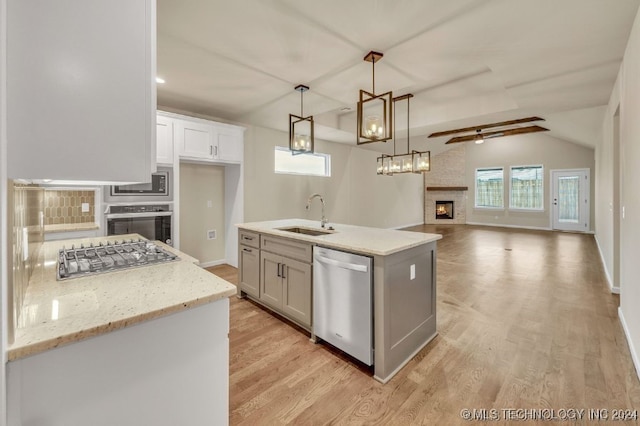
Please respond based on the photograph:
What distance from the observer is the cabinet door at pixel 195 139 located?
388 cm

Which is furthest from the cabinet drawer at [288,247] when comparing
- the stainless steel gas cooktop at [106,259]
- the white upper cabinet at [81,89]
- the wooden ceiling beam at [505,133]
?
the wooden ceiling beam at [505,133]

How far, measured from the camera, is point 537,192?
954 cm

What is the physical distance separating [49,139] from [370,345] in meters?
2.03

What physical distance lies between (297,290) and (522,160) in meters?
10.4

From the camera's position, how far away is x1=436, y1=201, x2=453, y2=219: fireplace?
1124 centimetres

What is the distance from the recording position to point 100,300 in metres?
1.09

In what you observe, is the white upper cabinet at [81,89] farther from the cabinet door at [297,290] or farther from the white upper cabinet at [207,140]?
the white upper cabinet at [207,140]

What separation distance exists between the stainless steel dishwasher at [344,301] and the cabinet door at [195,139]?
2630 mm

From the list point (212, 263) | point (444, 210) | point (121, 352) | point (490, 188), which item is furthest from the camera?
point (444, 210)

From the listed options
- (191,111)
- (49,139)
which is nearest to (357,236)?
(49,139)

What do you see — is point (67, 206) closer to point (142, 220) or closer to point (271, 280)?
point (142, 220)

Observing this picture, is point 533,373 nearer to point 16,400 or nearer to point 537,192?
point 16,400

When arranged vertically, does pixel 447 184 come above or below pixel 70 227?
above

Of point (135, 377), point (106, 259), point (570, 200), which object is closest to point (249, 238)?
point (106, 259)
